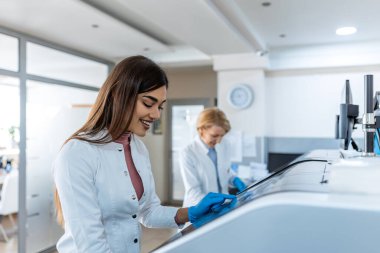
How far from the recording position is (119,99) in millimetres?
1186

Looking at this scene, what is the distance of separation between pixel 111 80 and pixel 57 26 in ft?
8.25

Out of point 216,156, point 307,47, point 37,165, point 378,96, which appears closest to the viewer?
point 378,96

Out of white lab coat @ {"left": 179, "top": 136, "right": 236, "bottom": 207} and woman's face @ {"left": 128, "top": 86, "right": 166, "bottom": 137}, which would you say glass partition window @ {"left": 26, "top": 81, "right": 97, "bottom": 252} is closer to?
white lab coat @ {"left": 179, "top": 136, "right": 236, "bottom": 207}

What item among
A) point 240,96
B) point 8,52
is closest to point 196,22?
point 240,96

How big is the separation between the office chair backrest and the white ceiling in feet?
4.80

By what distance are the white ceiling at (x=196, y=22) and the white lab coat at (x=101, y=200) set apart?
65.5 inches

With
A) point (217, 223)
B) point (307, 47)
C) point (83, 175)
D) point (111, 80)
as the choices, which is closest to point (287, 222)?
→ point (217, 223)

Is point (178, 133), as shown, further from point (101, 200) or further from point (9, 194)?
point (101, 200)

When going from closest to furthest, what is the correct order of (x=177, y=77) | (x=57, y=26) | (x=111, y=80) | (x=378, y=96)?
(x=111, y=80) < (x=378, y=96) < (x=57, y=26) < (x=177, y=77)

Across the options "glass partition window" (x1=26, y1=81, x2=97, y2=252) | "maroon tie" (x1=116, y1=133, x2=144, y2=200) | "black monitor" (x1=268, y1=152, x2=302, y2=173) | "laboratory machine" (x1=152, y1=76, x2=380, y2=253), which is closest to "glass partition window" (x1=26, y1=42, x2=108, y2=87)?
"glass partition window" (x1=26, y1=81, x2=97, y2=252)

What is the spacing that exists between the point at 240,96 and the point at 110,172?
340 cm

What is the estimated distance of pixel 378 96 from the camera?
1962mm

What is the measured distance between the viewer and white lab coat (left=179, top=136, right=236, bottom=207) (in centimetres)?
248

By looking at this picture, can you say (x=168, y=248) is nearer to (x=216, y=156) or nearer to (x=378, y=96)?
(x=378, y=96)
